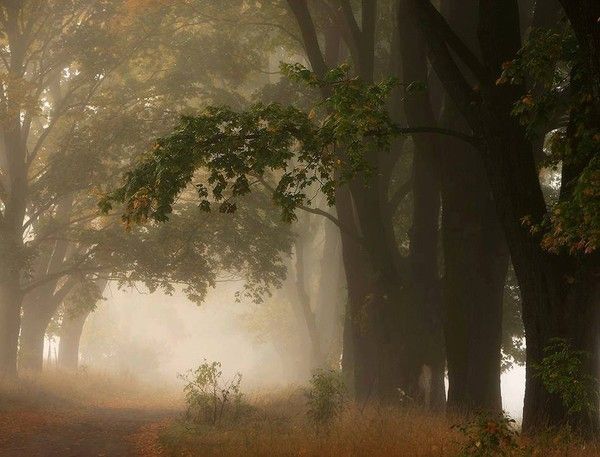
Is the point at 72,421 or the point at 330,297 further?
the point at 330,297

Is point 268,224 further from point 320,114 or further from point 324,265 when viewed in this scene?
point 324,265

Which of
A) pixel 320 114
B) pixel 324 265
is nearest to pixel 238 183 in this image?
pixel 320 114

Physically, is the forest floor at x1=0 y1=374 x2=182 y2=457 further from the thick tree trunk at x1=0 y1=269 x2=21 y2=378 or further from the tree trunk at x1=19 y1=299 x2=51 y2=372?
the tree trunk at x1=19 y1=299 x2=51 y2=372

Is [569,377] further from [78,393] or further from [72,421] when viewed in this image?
[78,393]

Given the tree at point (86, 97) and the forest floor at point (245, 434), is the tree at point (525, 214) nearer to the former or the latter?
the forest floor at point (245, 434)

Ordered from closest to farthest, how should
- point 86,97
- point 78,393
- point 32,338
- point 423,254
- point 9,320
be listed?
point 423,254
point 9,320
point 78,393
point 86,97
point 32,338

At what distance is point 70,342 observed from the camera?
104 feet

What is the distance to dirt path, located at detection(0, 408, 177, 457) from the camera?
9477mm

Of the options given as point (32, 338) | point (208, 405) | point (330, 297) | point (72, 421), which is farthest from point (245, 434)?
point (330, 297)

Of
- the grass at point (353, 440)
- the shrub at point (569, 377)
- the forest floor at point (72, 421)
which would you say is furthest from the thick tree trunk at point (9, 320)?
the shrub at point (569, 377)

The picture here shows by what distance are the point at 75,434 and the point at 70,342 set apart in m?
21.7

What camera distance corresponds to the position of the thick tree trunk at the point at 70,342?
3106 centimetres

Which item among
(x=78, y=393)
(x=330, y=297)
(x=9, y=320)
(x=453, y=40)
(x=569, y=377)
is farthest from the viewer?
(x=330, y=297)

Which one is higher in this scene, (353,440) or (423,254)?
(423,254)
